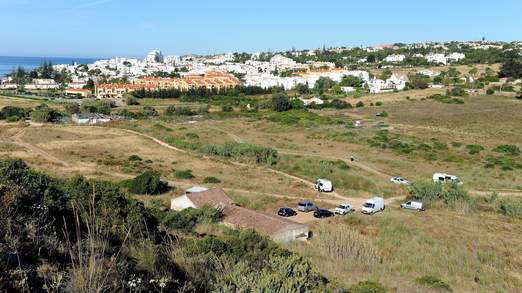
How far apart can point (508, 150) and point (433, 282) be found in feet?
134

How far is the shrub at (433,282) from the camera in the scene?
1206 cm

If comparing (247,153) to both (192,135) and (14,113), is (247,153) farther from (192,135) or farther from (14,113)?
(14,113)

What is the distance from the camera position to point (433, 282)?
12.2 m

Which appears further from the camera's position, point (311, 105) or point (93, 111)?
point (311, 105)

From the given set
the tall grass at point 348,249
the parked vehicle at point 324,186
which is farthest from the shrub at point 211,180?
the tall grass at point 348,249

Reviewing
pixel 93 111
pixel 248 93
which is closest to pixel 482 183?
pixel 93 111

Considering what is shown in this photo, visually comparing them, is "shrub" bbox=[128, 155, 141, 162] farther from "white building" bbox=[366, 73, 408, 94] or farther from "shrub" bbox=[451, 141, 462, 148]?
"white building" bbox=[366, 73, 408, 94]

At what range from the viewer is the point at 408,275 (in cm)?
1346

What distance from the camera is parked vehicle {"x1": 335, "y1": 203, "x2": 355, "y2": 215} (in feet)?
84.7

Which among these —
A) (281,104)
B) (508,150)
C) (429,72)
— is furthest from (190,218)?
(429,72)

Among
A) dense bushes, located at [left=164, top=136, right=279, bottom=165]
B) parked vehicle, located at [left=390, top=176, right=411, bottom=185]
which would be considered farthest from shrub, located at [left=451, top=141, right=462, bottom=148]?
dense bushes, located at [left=164, top=136, right=279, bottom=165]

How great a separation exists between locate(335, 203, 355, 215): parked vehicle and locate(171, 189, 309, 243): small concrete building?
5.41m

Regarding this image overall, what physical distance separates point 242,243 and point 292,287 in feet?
17.9

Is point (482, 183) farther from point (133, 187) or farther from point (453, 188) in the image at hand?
point (133, 187)
